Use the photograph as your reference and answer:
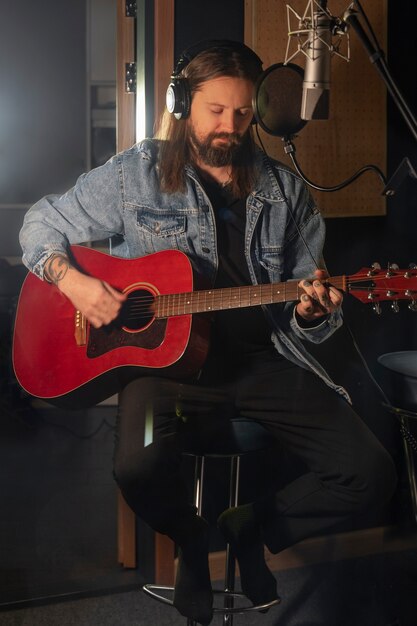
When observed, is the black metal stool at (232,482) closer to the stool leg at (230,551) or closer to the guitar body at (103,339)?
the stool leg at (230,551)

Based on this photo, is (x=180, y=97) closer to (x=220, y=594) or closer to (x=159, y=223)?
(x=159, y=223)

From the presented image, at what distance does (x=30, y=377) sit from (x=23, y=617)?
2.17ft

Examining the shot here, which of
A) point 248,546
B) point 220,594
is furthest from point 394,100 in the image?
point 220,594

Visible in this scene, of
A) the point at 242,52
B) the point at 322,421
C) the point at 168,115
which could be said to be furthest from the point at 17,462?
the point at 242,52

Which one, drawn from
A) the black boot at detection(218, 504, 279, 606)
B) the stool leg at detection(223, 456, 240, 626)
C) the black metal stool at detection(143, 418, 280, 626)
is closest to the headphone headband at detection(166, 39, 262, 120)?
the black metal stool at detection(143, 418, 280, 626)

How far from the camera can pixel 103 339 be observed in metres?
1.95

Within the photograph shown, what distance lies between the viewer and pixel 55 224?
6.62 ft

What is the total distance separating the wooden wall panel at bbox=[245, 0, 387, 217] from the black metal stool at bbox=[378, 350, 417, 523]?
0.38 metres

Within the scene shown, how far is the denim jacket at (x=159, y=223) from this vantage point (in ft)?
6.52

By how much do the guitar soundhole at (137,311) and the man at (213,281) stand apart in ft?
0.07

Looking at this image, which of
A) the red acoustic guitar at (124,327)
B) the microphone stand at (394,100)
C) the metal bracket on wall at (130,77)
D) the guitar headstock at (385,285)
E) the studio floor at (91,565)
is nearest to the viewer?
the microphone stand at (394,100)

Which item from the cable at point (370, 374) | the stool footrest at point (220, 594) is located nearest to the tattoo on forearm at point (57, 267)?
the cable at point (370, 374)

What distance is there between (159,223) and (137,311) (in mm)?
208

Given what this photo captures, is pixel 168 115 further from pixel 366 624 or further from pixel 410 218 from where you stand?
pixel 366 624
